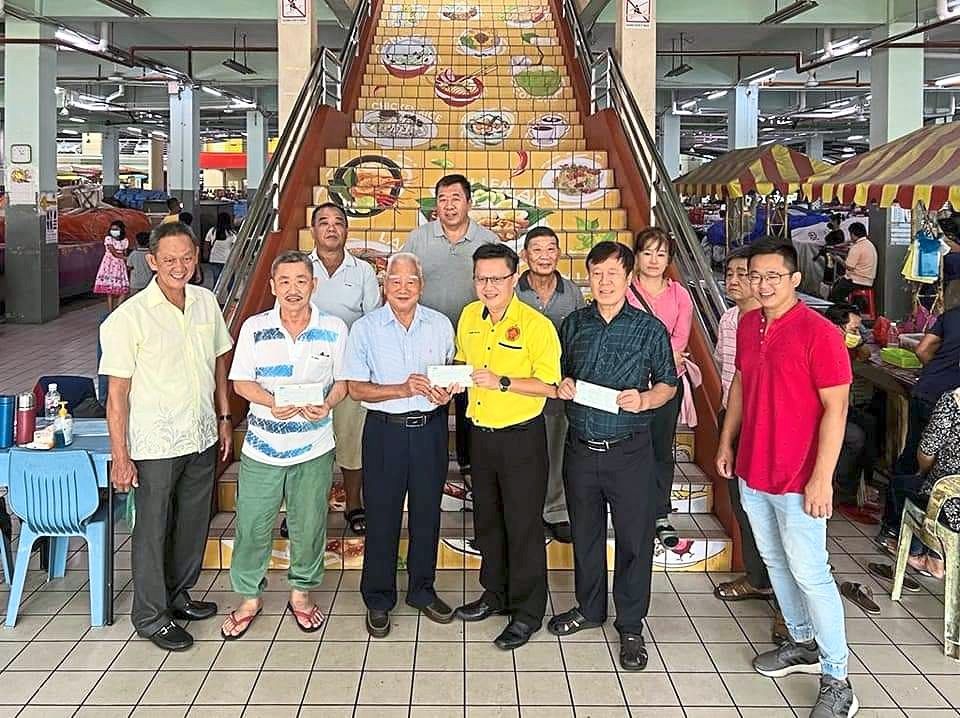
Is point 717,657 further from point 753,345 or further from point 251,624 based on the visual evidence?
point 251,624

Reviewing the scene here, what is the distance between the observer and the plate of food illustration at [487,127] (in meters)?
8.36

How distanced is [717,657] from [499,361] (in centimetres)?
146

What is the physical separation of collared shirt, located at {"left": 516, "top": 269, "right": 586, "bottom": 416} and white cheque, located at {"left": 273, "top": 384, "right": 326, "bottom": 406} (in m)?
1.05

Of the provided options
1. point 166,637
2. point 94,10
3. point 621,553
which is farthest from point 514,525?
point 94,10

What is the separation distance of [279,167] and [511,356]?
3291 mm

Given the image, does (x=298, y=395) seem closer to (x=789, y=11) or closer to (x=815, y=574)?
(x=815, y=574)

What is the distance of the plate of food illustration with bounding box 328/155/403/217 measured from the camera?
7320 mm

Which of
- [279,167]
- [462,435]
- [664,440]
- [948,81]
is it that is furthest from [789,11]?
[664,440]

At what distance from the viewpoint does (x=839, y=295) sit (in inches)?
434

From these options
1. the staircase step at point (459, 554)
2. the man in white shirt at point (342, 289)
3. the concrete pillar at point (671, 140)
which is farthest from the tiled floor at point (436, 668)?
the concrete pillar at point (671, 140)

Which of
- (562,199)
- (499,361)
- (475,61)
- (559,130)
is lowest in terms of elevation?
(499,361)

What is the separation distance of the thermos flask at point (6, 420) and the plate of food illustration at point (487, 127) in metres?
4.97

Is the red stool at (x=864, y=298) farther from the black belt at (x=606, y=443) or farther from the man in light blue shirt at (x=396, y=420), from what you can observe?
the man in light blue shirt at (x=396, y=420)

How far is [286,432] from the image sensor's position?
154 inches
